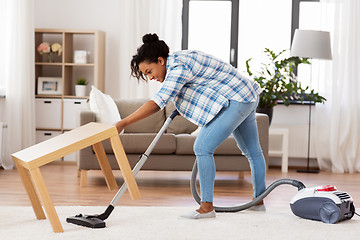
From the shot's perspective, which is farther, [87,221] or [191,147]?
[191,147]

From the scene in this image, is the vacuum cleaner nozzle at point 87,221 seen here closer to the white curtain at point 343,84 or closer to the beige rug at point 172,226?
the beige rug at point 172,226

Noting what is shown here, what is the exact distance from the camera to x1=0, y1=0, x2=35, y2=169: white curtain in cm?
523

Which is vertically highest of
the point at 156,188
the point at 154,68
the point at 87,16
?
the point at 87,16

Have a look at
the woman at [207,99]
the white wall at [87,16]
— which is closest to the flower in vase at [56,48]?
the white wall at [87,16]

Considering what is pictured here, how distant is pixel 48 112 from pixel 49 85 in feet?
0.92

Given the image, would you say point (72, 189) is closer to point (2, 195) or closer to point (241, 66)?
point (2, 195)

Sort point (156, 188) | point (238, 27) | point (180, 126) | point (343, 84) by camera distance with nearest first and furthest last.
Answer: point (156, 188) < point (180, 126) < point (343, 84) < point (238, 27)

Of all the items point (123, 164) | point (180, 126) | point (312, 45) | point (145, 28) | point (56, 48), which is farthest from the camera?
point (145, 28)

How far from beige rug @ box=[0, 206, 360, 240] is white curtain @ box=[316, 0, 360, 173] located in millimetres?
2435

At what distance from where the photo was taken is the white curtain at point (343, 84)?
5492 millimetres

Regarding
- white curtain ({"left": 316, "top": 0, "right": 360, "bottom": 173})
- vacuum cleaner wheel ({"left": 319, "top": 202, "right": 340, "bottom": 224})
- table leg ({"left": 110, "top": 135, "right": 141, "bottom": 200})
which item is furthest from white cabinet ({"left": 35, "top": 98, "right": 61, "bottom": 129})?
vacuum cleaner wheel ({"left": 319, "top": 202, "right": 340, "bottom": 224})

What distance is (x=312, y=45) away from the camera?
520 centimetres

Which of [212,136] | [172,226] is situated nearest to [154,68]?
[212,136]

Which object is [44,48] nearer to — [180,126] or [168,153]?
[180,126]
